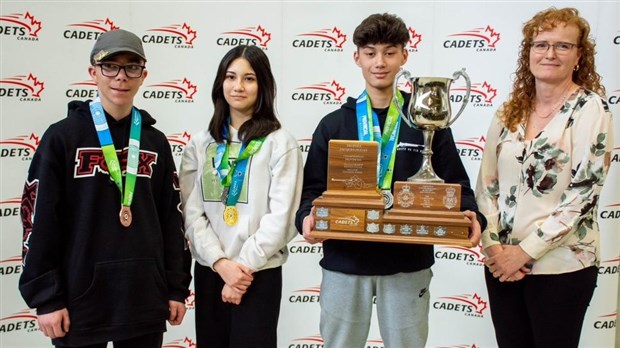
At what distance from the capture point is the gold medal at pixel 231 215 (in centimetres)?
192

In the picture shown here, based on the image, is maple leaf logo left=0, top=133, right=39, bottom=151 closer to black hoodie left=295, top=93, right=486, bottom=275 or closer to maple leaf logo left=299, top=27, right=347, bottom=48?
maple leaf logo left=299, top=27, right=347, bottom=48

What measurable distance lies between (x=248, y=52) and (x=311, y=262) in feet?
5.25

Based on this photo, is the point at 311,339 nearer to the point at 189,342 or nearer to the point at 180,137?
the point at 189,342

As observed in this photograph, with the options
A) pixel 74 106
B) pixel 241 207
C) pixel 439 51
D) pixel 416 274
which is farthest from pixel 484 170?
pixel 74 106

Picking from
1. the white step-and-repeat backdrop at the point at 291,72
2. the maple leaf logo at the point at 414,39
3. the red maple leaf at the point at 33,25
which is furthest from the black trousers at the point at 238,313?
the red maple leaf at the point at 33,25

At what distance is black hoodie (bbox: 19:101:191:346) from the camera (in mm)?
1608

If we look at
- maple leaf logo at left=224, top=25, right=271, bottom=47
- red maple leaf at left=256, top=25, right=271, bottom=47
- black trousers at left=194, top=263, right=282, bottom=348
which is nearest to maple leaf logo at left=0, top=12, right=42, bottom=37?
maple leaf logo at left=224, top=25, right=271, bottom=47

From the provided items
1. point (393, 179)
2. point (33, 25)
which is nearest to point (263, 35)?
point (33, 25)

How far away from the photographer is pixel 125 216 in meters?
1.69

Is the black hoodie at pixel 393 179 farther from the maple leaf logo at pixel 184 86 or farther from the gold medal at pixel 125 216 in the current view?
the maple leaf logo at pixel 184 86

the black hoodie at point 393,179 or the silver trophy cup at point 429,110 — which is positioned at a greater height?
the silver trophy cup at point 429,110

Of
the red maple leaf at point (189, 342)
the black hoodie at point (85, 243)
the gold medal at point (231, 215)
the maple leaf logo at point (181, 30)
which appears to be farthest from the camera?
the red maple leaf at point (189, 342)

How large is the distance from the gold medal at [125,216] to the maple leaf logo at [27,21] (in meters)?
1.86

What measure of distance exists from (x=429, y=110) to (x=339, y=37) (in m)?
1.47
